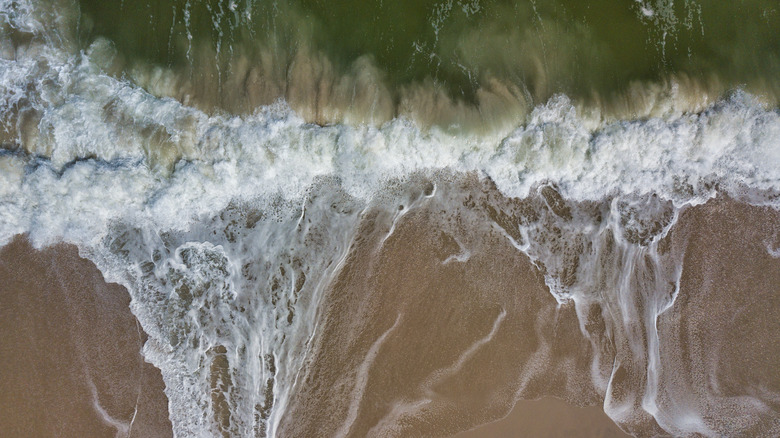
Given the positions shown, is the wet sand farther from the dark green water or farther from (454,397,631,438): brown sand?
the dark green water

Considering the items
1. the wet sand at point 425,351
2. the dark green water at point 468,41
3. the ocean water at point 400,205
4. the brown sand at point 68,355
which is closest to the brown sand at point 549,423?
the wet sand at point 425,351

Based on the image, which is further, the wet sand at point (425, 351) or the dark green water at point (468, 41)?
the dark green water at point (468, 41)

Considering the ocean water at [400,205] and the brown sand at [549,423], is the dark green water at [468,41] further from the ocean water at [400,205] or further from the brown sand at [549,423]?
the brown sand at [549,423]

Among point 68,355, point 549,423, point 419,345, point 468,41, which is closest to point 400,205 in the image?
point 419,345

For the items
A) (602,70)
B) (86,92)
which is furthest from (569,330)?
(86,92)

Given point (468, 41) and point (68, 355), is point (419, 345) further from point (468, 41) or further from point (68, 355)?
point (68, 355)

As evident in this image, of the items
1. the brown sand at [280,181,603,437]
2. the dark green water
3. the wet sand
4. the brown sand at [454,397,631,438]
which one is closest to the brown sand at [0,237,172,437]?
the wet sand

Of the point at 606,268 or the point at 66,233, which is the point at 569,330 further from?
the point at 66,233
